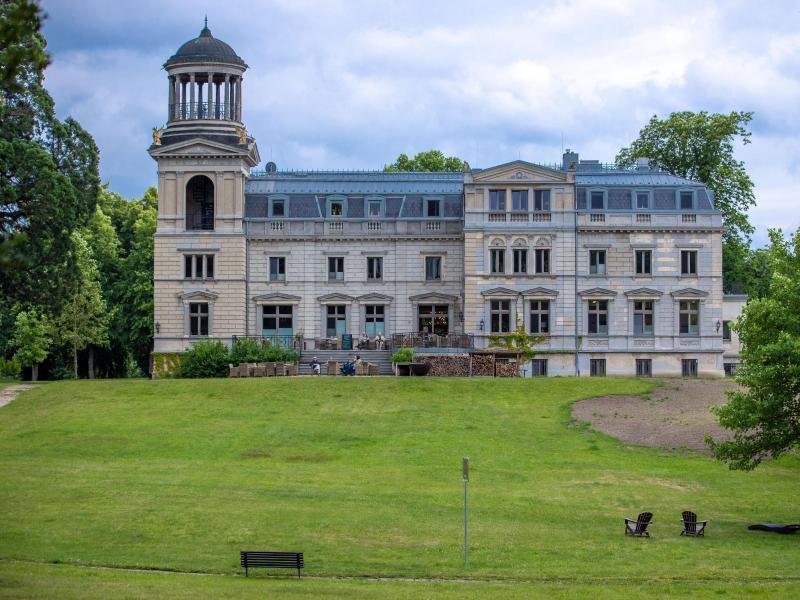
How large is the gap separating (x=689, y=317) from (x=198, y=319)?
2767cm

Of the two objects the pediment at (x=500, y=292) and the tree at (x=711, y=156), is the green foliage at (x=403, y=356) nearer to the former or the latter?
the pediment at (x=500, y=292)

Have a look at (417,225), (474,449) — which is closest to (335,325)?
(417,225)

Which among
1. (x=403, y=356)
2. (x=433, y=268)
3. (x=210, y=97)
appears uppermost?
(x=210, y=97)

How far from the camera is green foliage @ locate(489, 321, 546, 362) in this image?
76188mm

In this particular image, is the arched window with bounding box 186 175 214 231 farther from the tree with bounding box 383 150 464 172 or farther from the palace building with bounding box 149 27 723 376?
the tree with bounding box 383 150 464 172

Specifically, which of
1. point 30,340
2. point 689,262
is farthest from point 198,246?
point 689,262

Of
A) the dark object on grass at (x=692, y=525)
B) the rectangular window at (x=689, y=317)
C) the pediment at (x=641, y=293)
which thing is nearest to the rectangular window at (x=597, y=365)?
the pediment at (x=641, y=293)

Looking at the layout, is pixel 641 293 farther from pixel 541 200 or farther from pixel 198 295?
pixel 198 295

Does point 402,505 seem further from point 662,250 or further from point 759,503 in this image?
point 662,250

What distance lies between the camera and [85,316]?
282ft

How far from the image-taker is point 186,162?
78.2 m

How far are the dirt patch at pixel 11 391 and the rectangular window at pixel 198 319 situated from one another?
11160 mm

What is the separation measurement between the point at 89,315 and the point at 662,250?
3521 cm

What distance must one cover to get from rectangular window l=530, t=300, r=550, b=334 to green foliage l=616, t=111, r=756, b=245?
20.1 meters
